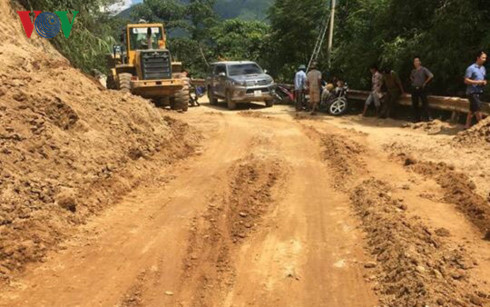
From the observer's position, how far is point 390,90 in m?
14.7

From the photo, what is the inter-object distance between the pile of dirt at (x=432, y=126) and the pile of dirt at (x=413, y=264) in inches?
267

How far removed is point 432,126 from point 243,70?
9140mm

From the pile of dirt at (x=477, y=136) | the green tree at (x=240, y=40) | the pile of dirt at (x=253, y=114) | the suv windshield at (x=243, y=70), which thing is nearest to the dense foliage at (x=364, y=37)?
the green tree at (x=240, y=40)

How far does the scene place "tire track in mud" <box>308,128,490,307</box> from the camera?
154 inches

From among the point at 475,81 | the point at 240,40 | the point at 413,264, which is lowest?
the point at 413,264

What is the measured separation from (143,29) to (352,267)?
15.0m

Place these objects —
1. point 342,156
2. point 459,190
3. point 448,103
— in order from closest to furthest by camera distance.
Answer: point 459,190 < point 342,156 < point 448,103

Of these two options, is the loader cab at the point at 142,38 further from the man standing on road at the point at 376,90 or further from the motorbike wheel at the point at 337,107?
the man standing on road at the point at 376,90

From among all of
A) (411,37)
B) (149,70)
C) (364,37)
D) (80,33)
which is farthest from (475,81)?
(80,33)

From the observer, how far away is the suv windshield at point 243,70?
19688 millimetres

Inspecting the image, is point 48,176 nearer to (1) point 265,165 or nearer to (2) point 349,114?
(1) point 265,165

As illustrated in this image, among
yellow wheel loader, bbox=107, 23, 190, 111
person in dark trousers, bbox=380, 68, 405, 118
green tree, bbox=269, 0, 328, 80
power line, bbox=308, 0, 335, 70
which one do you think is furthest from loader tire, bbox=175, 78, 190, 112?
green tree, bbox=269, 0, 328, 80

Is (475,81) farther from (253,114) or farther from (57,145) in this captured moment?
(57,145)

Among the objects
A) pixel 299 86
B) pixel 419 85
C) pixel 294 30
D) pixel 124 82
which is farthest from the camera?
pixel 294 30
